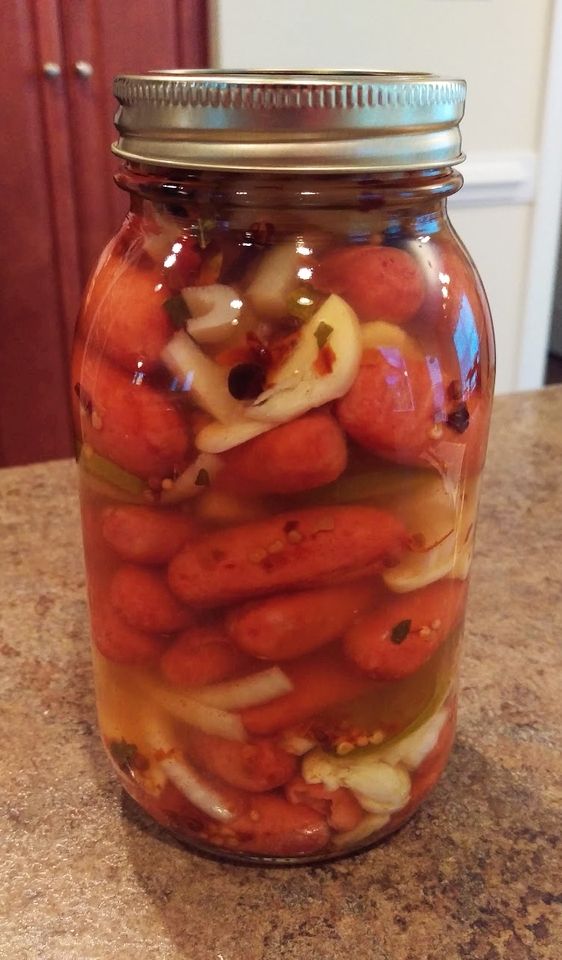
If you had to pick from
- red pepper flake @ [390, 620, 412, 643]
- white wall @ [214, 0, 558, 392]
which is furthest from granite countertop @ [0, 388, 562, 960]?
white wall @ [214, 0, 558, 392]

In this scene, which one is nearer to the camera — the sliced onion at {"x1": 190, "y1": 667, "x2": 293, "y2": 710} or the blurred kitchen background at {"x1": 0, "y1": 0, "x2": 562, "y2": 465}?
the sliced onion at {"x1": 190, "y1": 667, "x2": 293, "y2": 710}

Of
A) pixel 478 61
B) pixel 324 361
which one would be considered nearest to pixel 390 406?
pixel 324 361

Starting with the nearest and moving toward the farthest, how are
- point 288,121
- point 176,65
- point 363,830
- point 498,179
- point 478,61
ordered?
point 288,121, point 363,830, point 176,65, point 478,61, point 498,179

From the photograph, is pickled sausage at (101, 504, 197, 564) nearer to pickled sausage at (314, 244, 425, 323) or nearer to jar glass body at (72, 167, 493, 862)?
jar glass body at (72, 167, 493, 862)

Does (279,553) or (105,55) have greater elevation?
(105,55)

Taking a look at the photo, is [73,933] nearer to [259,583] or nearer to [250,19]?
[259,583]

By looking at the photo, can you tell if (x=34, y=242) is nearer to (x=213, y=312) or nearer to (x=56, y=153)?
(x=56, y=153)
